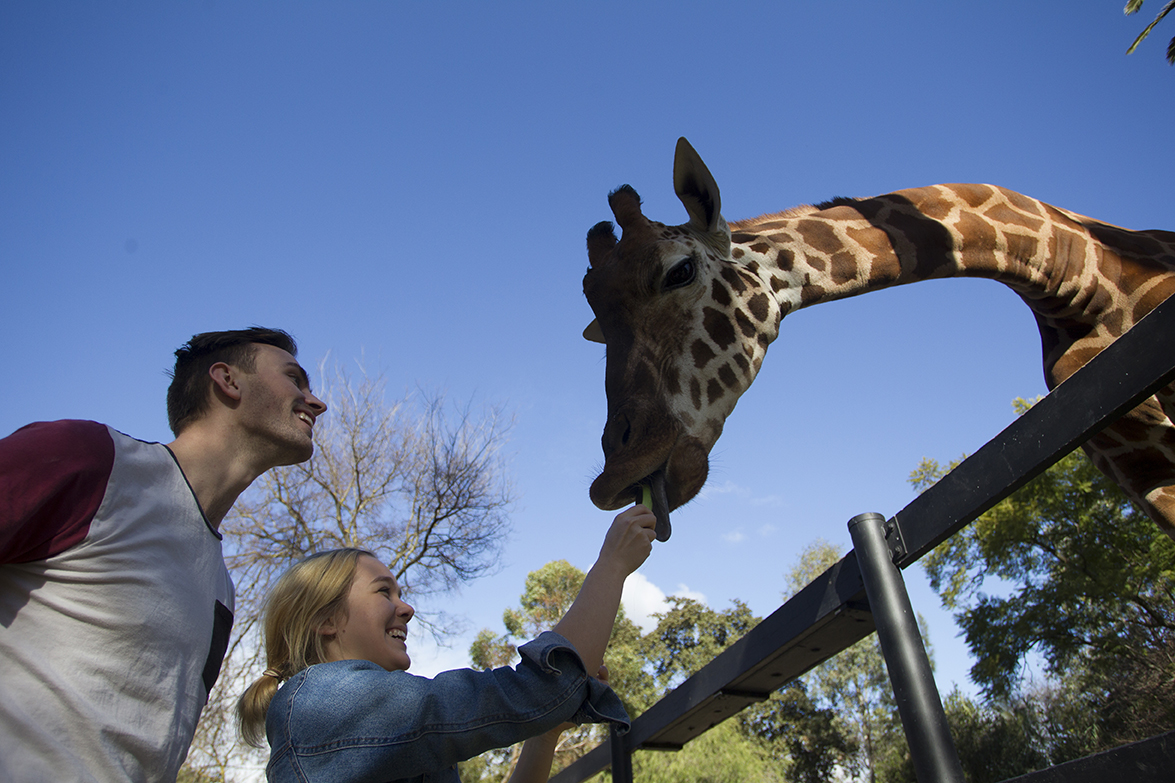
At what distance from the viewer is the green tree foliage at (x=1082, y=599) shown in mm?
16984

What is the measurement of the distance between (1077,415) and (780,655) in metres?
1.32

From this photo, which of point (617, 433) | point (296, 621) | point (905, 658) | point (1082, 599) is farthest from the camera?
point (1082, 599)

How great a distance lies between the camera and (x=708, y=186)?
11.9ft

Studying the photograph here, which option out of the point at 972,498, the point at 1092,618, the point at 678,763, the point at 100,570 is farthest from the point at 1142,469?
the point at 1092,618

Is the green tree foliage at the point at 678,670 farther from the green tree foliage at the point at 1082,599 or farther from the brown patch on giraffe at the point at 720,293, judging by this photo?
the brown patch on giraffe at the point at 720,293

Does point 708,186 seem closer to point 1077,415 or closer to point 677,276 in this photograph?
point 677,276

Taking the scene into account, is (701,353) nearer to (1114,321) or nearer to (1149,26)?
(1114,321)

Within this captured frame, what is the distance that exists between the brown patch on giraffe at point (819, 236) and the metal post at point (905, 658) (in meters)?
2.16

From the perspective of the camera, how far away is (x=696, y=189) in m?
3.71

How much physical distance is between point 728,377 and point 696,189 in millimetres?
1051

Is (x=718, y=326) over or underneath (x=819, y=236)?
underneath

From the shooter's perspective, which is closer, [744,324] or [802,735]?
[744,324]

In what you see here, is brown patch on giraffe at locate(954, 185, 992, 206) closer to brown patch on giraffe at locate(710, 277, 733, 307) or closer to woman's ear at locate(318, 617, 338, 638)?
brown patch on giraffe at locate(710, 277, 733, 307)

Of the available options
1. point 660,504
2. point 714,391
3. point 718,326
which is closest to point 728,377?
point 714,391
